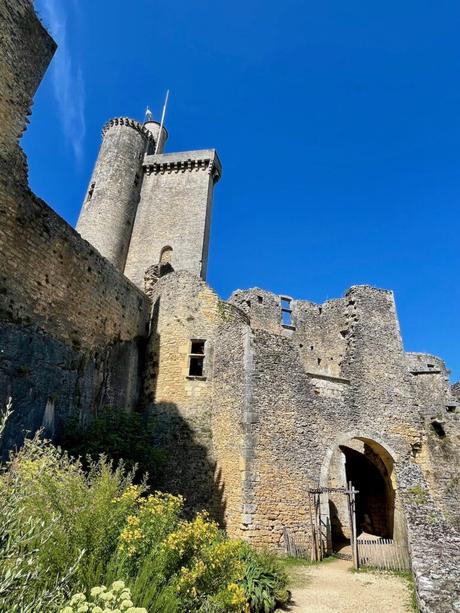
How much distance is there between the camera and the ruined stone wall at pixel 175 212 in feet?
69.0

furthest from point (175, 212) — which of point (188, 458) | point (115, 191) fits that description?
point (188, 458)

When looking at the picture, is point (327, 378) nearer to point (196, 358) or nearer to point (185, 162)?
point (196, 358)

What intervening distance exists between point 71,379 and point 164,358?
3.72 m

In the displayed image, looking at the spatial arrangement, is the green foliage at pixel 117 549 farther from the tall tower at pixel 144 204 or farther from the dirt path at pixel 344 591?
the tall tower at pixel 144 204

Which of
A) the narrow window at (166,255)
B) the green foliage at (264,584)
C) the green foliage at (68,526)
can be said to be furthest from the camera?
the narrow window at (166,255)

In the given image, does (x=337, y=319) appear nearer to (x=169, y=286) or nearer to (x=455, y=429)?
(x=455, y=429)

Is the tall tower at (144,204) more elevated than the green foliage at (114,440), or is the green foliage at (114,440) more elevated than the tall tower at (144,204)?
the tall tower at (144,204)

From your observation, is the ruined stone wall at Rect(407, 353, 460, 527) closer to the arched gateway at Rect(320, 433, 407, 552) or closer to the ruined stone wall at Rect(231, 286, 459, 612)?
the ruined stone wall at Rect(231, 286, 459, 612)

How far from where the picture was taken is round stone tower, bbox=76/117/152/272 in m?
21.0

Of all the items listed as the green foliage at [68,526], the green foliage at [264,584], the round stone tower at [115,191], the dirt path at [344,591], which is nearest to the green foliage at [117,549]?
the green foliage at [68,526]

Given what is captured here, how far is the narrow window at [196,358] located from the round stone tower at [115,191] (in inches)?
371

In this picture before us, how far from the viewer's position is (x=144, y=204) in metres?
23.0

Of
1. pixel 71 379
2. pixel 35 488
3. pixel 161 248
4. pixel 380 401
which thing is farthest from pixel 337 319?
pixel 35 488

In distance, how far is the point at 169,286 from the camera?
1422cm
